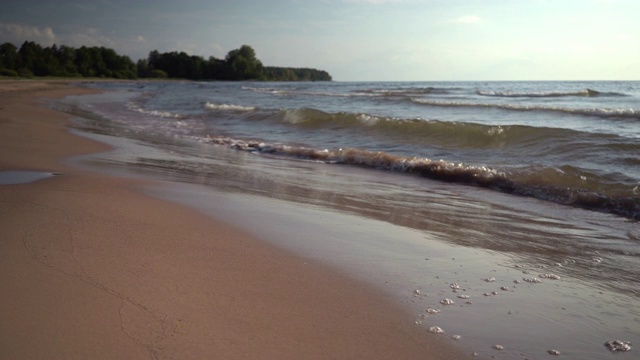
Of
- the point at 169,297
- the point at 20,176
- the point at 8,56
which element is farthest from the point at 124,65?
the point at 169,297

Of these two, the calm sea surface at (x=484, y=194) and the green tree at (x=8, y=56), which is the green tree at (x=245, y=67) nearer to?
the green tree at (x=8, y=56)

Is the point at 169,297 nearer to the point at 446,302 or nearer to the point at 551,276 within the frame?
the point at 446,302

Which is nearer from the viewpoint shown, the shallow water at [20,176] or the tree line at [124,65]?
the shallow water at [20,176]

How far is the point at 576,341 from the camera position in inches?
86.7

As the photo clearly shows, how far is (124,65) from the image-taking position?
90812 millimetres

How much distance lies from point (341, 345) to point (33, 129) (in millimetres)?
9337

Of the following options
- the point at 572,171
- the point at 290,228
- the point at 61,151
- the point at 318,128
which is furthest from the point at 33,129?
the point at 572,171

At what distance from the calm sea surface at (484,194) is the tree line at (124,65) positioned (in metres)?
62.1

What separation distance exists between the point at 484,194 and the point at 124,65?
3739 inches

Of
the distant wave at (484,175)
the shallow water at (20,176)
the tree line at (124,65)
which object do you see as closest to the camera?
the shallow water at (20,176)

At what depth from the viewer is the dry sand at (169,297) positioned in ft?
6.31

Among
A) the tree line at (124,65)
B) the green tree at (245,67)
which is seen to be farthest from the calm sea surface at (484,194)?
the green tree at (245,67)

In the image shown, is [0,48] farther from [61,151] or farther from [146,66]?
[61,151]

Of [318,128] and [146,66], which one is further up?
[146,66]
